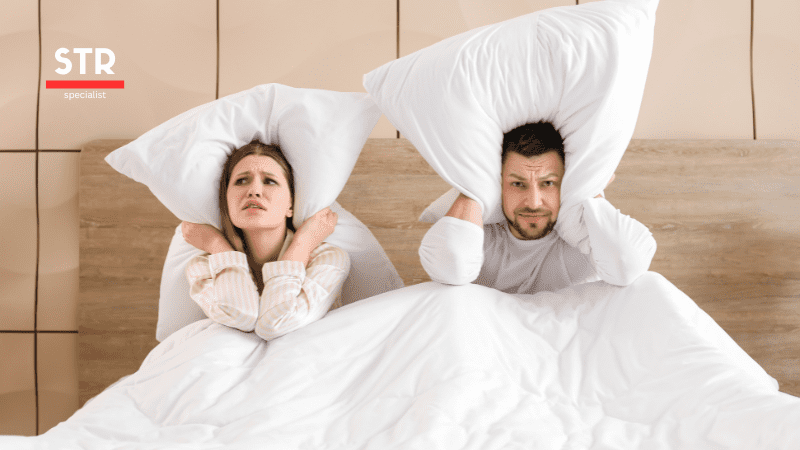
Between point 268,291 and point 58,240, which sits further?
point 58,240

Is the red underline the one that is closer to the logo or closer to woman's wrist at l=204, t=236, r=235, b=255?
the logo

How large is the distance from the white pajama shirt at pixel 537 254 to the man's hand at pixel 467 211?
21 mm

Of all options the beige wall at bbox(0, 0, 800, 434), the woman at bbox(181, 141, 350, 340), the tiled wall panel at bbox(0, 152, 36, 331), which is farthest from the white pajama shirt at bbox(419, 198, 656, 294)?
the tiled wall panel at bbox(0, 152, 36, 331)

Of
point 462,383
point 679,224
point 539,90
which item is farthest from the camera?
point 679,224

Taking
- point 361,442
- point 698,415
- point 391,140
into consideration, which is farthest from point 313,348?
point 391,140

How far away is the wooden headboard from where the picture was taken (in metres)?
1.49

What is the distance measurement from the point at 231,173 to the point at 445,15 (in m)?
0.94

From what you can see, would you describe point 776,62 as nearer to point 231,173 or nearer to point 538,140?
point 538,140

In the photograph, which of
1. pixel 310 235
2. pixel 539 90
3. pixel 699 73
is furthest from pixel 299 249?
pixel 699 73

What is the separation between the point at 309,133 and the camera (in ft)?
3.65

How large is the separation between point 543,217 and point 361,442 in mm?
618

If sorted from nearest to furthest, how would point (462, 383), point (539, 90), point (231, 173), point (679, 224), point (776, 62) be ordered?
point (462, 383) < point (539, 90) < point (231, 173) < point (679, 224) < point (776, 62)

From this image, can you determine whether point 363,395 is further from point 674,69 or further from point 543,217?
point 674,69

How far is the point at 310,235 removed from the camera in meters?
1.12
